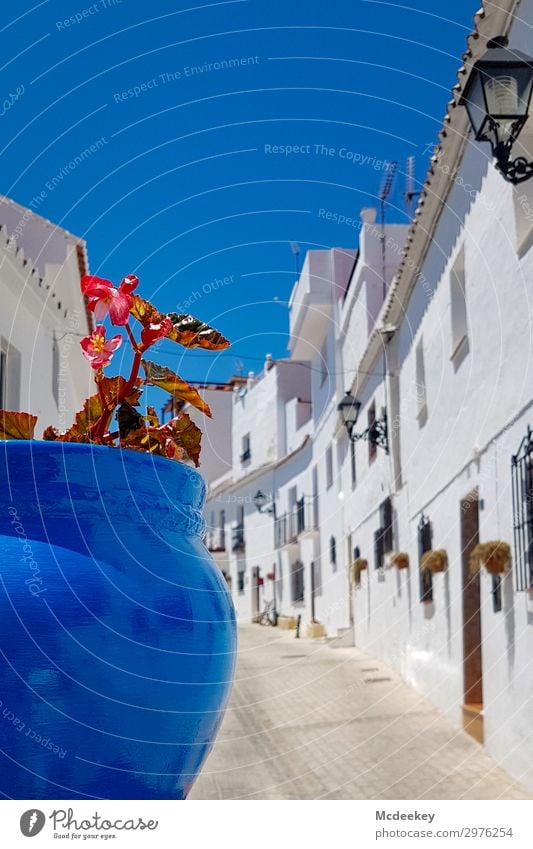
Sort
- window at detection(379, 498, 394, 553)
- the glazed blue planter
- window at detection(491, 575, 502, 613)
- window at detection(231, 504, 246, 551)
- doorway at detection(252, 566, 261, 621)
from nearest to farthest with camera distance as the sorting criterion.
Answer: the glazed blue planter
window at detection(491, 575, 502, 613)
window at detection(379, 498, 394, 553)
doorway at detection(252, 566, 261, 621)
window at detection(231, 504, 246, 551)

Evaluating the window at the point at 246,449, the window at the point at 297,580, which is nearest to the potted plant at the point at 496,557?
the window at the point at 297,580

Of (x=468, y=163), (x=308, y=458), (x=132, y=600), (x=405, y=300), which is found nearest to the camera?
(x=132, y=600)

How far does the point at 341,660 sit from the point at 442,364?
6.24 metres

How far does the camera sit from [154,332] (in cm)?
165

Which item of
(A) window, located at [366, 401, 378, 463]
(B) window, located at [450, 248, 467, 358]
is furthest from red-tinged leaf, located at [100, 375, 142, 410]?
(A) window, located at [366, 401, 378, 463]

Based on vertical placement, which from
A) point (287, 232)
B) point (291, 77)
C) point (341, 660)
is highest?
point (291, 77)

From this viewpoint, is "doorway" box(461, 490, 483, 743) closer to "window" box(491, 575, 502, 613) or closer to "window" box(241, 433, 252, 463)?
"window" box(491, 575, 502, 613)

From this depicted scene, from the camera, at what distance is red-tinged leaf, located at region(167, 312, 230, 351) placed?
1.71m

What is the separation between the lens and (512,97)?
378cm

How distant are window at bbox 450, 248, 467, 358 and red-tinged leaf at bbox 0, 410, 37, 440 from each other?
20.7 feet

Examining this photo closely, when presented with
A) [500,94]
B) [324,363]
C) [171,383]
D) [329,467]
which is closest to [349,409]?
[500,94]

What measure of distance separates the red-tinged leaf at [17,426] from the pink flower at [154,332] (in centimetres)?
24
